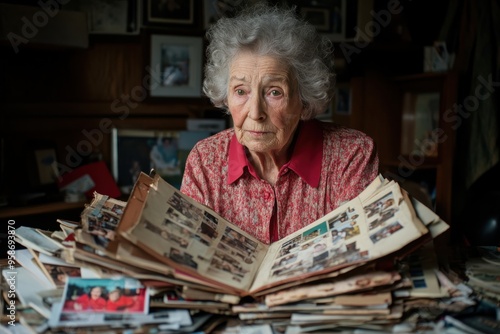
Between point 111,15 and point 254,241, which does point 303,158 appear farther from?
point 111,15

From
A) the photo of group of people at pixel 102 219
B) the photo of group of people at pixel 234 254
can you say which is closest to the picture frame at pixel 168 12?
the photo of group of people at pixel 102 219

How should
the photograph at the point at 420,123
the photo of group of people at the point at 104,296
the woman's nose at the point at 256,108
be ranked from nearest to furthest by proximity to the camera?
the photo of group of people at the point at 104,296 < the woman's nose at the point at 256,108 < the photograph at the point at 420,123

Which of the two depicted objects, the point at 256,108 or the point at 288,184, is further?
the point at 288,184

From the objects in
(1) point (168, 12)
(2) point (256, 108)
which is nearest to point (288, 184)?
(2) point (256, 108)

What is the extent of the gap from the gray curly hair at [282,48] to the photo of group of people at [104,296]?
0.72 m

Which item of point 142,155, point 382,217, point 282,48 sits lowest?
point 142,155

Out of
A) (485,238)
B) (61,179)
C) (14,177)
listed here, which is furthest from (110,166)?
(485,238)

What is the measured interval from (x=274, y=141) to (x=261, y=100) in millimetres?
112

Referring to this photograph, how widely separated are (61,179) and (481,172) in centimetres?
207

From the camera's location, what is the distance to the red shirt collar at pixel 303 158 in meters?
1.42

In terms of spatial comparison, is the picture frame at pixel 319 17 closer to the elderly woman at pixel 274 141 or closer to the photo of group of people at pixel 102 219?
the elderly woman at pixel 274 141

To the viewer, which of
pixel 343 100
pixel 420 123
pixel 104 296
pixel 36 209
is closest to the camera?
pixel 104 296

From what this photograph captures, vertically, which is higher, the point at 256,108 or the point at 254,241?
the point at 256,108

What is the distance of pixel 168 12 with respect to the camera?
2637mm
